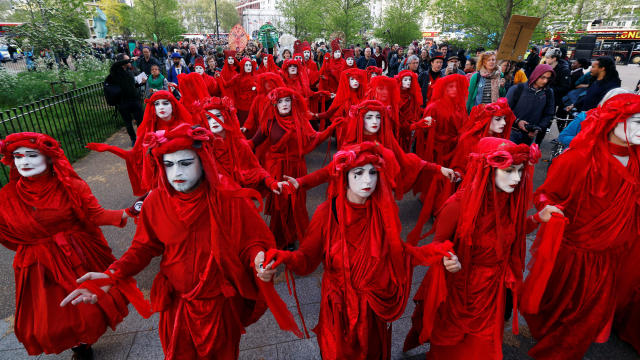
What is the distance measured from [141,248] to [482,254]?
7.19ft

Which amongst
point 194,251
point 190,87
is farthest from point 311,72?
point 194,251

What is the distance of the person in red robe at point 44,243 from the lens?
2.52 meters

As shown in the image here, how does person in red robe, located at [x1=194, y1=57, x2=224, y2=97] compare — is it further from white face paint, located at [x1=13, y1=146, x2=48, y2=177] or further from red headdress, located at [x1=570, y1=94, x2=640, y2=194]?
red headdress, located at [x1=570, y1=94, x2=640, y2=194]

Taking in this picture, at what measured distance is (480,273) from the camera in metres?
2.35

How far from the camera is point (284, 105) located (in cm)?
426

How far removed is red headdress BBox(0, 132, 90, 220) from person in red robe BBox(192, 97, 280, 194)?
1237mm

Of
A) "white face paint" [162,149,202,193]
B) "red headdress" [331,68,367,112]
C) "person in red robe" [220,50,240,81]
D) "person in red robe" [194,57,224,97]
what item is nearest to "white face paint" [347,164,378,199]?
"white face paint" [162,149,202,193]

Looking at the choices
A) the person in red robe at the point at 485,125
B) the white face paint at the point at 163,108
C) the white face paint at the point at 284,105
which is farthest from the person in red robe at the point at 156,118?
the person in red robe at the point at 485,125

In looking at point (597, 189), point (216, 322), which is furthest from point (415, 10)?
point (216, 322)

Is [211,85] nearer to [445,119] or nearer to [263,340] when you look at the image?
[445,119]

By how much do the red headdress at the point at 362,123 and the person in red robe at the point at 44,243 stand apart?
2627mm

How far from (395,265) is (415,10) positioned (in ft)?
73.5

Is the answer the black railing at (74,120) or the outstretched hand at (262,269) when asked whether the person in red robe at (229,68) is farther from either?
the outstretched hand at (262,269)

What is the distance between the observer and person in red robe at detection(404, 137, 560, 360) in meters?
2.24
